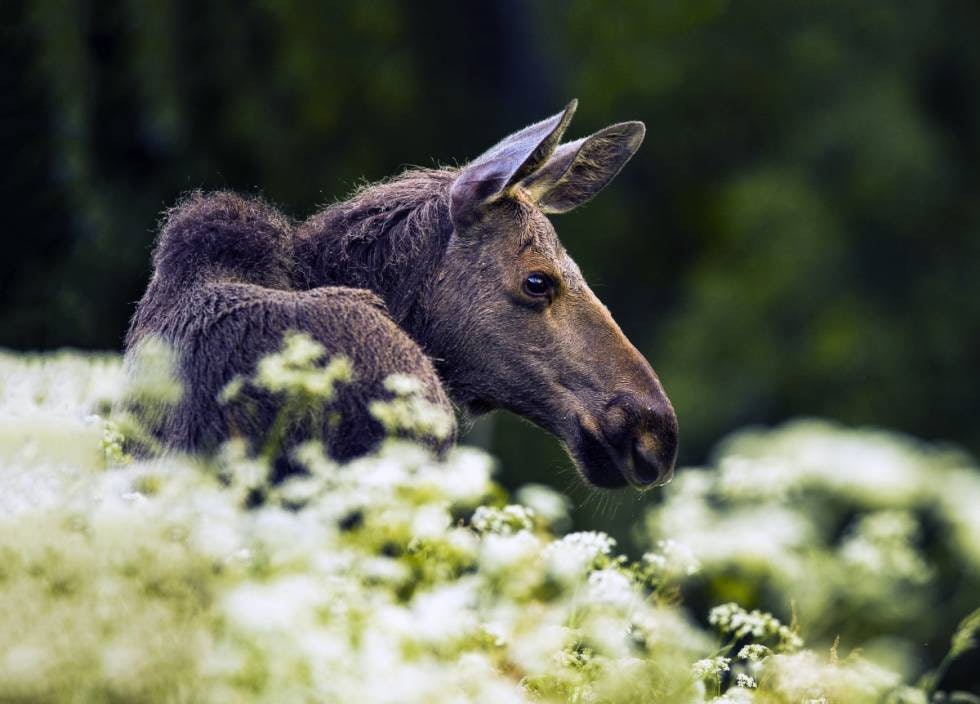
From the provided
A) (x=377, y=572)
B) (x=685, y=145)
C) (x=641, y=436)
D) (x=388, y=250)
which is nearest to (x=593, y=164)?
(x=388, y=250)

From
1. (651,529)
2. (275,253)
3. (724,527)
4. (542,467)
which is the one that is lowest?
(542,467)

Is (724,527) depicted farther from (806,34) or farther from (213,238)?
(806,34)

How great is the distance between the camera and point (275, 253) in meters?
5.21

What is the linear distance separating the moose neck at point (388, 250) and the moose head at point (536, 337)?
0.18ft

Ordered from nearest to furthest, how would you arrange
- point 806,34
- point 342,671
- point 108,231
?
point 342,671
point 108,231
point 806,34

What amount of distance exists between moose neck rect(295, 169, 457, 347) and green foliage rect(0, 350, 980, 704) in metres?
0.79

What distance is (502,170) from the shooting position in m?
5.44

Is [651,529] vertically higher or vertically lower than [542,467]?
higher

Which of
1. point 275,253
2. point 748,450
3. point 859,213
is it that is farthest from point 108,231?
point 859,213

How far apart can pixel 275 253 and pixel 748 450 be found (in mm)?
1615

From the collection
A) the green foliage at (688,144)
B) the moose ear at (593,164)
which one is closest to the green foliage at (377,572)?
the moose ear at (593,164)

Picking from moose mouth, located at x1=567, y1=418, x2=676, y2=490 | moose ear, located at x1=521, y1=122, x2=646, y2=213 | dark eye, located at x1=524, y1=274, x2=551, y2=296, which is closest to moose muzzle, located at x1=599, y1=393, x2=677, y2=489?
moose mouth, located at x1=567, y1=418, x2=676, y2=490

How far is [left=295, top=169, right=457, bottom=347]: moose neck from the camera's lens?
18.0 feet

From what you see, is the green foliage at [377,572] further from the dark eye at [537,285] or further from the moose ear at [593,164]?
the moose ear at [593,164]
